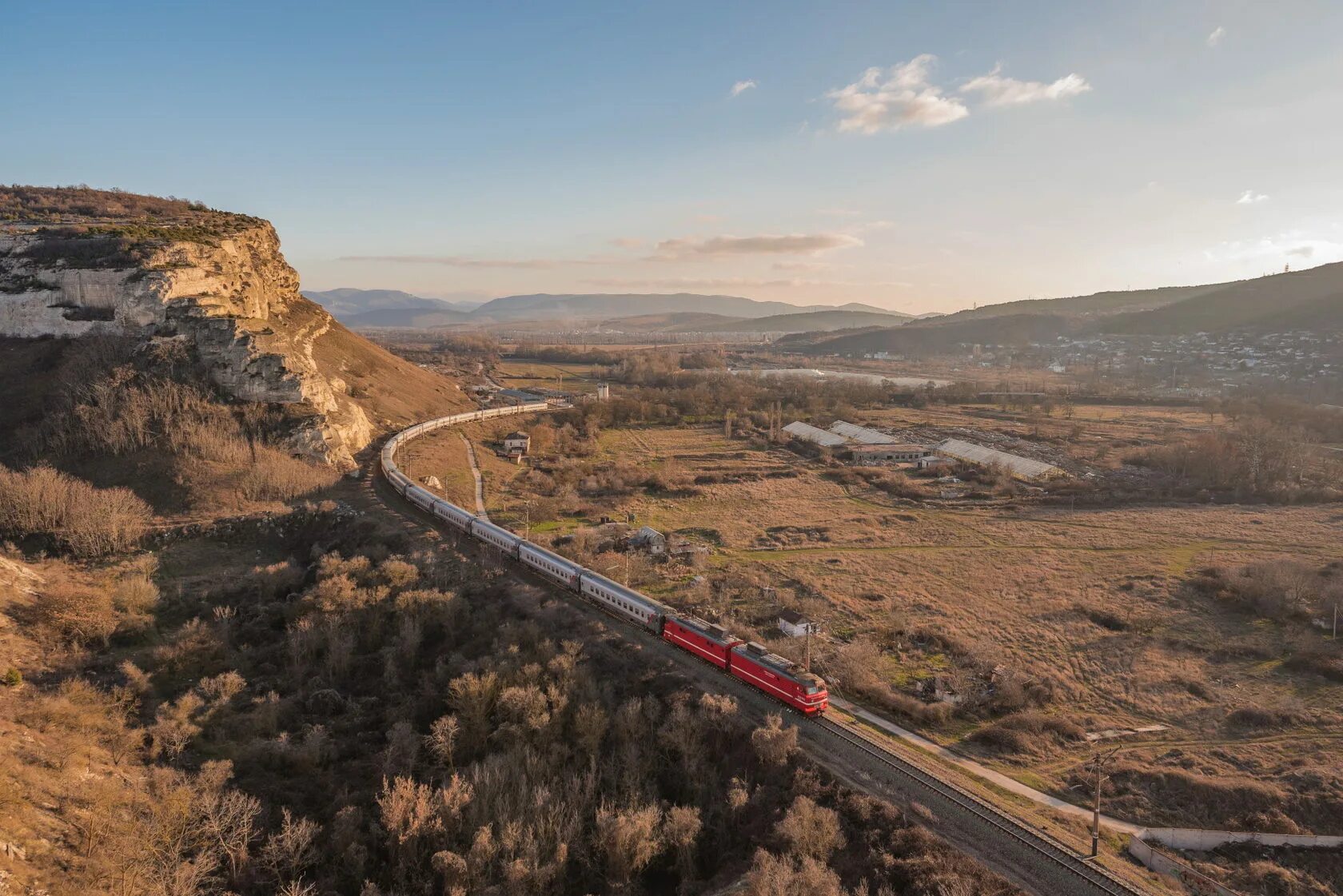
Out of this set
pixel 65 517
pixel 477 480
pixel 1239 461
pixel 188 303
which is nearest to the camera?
pixel 65 517

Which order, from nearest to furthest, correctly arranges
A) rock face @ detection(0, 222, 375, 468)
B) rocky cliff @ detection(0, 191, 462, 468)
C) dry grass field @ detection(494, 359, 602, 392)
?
rock face @ detection(0, 222, 375, 468) < rocky cliff @ detection(0, 191, 462, 468) < dry grass field @ detection(494, 359, 602, 392)

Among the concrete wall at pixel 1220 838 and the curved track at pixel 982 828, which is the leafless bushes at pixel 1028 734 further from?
the curved track at pixel 982 828

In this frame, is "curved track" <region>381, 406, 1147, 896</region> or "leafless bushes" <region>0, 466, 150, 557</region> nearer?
"curved track" <region>381, 406, 1147, 896</region>

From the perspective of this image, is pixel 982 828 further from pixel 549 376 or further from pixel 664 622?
pixel 549 376

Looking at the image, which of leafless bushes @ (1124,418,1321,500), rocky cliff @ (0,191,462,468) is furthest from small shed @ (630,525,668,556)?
leafless bushes @ (1124,418,1321,500)

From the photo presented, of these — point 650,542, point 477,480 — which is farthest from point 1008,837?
point 477,480

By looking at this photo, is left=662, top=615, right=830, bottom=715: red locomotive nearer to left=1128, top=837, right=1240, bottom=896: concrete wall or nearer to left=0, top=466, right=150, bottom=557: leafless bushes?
left=1128, top=837, right=1240, bottom=896: concrete wall

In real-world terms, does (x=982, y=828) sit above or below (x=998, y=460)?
below
